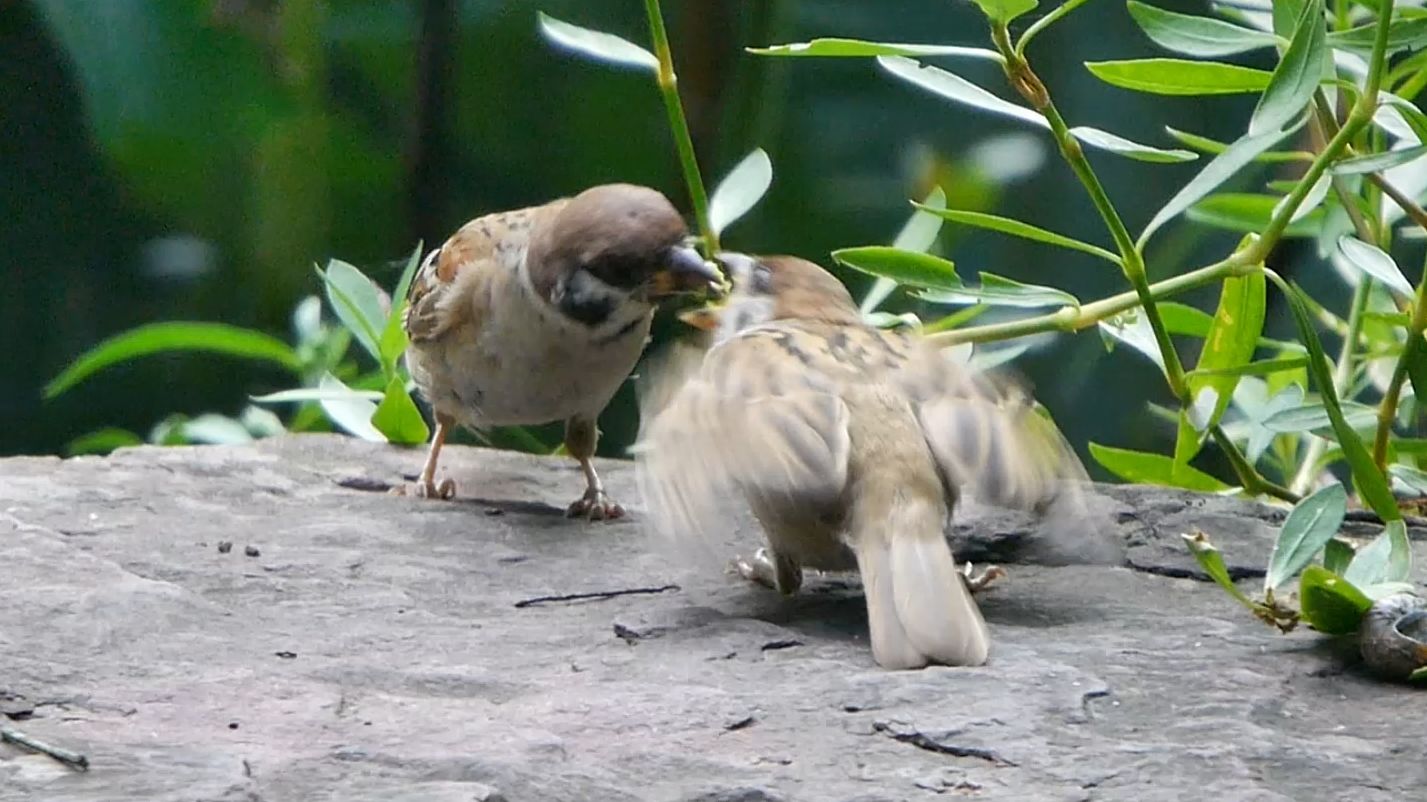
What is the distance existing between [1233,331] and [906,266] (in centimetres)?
66

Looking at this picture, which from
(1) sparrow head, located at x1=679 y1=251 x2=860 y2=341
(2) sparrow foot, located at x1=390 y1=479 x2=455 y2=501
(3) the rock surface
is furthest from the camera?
(2) sparrow foot, located at x1=390 y1=479 x2=455 y2=501

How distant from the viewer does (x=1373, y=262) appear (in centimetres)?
263

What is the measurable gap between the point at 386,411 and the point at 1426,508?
240cm

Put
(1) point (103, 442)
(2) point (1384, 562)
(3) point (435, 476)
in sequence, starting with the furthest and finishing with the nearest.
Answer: (1) point (103, 442) → (3) point (435, 476) → (2) point (1384, 562)

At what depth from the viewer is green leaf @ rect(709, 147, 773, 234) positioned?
3555 mm

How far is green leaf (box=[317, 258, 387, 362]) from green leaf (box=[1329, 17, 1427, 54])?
238 cm

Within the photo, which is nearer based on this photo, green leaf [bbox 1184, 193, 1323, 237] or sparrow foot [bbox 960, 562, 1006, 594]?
sparrow foot [bbox 960, 562, 1006, 594]

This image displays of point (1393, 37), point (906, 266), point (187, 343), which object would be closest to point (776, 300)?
point (906, 266)

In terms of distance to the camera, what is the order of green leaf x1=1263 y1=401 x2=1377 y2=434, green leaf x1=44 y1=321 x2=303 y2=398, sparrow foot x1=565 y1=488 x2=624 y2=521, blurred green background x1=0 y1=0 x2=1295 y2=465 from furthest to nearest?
1. blurred green background x1=0 y1=0 x2=1295 y2=465
2. green leaf x1=44 y1=321 x2=303 y2=398
3. sparrow foot x1=565 y1=488 x2=624 y2=521
4. green leaf x1=1263 y1=401 x2=1377 y2=434

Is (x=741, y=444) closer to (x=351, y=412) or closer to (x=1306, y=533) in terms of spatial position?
(x=1306, y=533)

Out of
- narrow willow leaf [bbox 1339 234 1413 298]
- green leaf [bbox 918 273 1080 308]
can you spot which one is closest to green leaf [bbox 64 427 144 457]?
green leaf [bbox 918 273 1080 308]

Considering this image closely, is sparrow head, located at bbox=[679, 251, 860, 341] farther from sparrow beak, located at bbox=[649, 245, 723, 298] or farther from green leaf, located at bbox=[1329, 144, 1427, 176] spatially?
green leaf, located at bbox=[1329, 144, 1427, 176]

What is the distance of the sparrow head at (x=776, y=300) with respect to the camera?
3.12 meters

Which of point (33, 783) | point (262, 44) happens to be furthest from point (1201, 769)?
point (262, 44)
